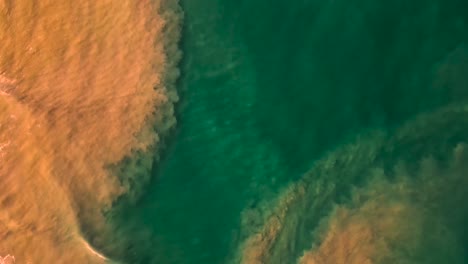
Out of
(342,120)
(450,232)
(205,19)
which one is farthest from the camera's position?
(205,19)

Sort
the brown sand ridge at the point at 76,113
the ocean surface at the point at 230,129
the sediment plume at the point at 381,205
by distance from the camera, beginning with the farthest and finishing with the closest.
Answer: the brown sand ridge at the point at 76,113 < the ocean surface at the point at 230,129 < the sediment plume at the point at 381,205

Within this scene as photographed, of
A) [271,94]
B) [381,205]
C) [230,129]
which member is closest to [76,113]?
[230,129]

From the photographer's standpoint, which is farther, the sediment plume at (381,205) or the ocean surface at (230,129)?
the ocean surface at (230,129)

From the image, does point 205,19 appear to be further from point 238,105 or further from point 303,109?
point 303,109

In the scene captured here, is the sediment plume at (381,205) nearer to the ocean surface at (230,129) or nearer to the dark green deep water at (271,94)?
the ocean surface at (230,129)

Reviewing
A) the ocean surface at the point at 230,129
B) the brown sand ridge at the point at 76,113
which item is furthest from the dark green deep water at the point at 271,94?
the brown sand ridge at the point at 76,113

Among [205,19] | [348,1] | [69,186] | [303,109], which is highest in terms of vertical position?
[348,1]

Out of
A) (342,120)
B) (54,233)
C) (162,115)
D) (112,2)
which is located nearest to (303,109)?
(342,120)
